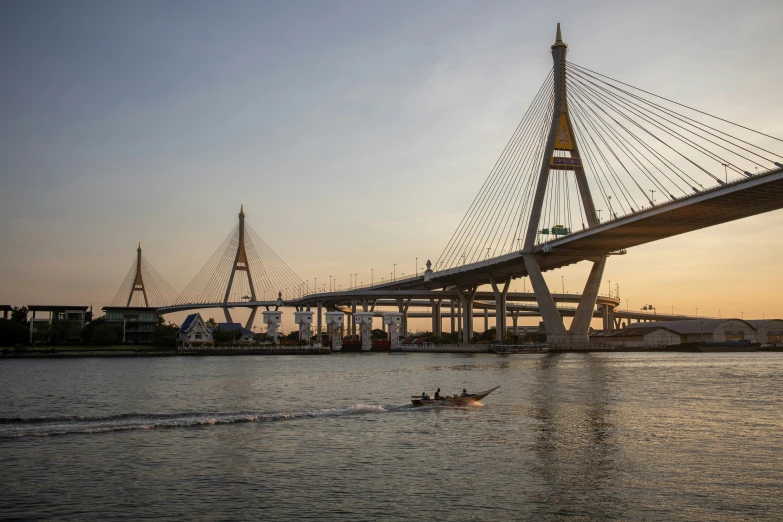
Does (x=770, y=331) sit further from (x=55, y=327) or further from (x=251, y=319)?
(x=55, y=327)

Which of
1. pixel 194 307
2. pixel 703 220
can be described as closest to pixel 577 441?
pixel 703 220

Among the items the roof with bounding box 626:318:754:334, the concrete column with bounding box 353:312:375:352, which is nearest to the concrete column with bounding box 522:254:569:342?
the concrete column with bounding box 353:312:375:352

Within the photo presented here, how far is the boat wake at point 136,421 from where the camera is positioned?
2978cm

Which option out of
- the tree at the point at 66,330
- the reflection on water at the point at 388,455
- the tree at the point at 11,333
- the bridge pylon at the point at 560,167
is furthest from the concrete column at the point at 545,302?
the tree at the point at 11,333

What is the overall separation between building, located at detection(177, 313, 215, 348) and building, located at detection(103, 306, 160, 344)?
717 cm

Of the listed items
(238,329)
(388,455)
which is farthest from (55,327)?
(388,455)

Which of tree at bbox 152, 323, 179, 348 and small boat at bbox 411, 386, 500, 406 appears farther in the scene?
tree at bbox 152, 323, 179, 348

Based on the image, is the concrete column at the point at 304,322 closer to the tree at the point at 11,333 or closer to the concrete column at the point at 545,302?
the tree at the point at 11,333

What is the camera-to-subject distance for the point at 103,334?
115m

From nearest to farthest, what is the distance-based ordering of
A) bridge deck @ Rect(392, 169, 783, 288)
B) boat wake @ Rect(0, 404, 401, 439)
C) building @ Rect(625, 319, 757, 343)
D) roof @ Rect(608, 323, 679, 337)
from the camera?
boat wake @ Rect(0, 404, 401, 439)
bridge deck @ Rect(392, 169, 783, 288)
building @ Rect(625, 319, 757, 343)
roof @ Rect(608, 323, 679, 337)

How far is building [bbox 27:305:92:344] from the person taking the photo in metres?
117

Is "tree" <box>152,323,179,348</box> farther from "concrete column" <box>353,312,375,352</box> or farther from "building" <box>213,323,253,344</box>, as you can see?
"concrete column" <box>353,312,375,352</box>

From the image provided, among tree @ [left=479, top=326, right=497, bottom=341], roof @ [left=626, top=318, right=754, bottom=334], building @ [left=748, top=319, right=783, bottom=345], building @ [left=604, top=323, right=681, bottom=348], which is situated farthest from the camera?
building @ [left=748, top=319, right=783, bottom=345]

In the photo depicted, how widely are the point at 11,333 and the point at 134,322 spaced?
790 inches
